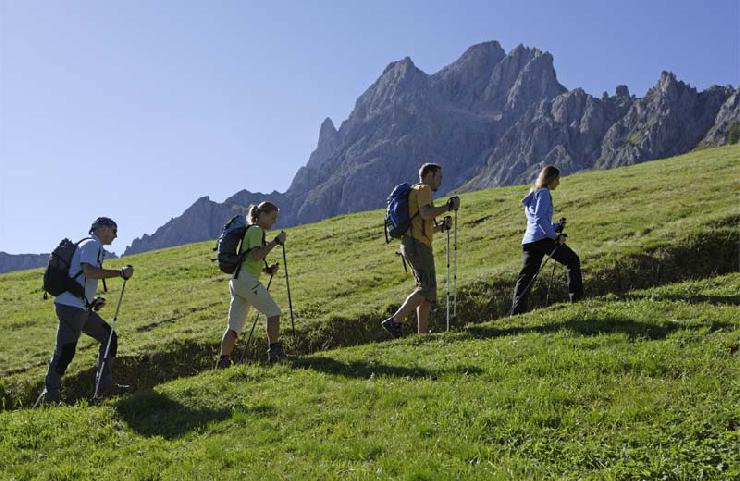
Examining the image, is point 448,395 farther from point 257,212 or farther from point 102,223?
point 102,223

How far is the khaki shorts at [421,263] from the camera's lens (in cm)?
1250

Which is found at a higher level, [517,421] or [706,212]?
[706,212]

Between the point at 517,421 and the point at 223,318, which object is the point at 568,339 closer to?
the point at 517,421

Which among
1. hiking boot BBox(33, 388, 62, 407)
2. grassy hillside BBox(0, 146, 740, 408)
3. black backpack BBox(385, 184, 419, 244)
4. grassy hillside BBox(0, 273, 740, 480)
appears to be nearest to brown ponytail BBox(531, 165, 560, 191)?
black backpack BBox(385, 184, 419, 244)

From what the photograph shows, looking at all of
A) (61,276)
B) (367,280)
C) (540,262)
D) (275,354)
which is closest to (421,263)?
(540,262)

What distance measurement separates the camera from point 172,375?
15758 millimetres

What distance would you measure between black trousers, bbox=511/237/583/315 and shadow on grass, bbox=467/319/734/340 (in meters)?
1.80

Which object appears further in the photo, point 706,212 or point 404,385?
point 706,212

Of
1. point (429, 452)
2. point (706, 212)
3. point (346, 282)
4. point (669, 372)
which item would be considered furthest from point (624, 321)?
point (706, 212)

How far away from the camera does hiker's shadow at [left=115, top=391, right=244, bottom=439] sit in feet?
29.7

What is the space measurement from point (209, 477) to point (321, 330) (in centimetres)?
999

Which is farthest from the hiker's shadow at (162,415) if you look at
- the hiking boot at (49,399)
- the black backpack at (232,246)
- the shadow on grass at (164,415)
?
the black backpack at (232,246)

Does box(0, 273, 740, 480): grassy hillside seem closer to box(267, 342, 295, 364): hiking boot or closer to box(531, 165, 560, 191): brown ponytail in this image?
box(267, 342, 295, 364): hiking boot

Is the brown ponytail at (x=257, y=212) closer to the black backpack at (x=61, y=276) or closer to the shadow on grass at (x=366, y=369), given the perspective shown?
the shadow on grass at (x=366, y=369)
